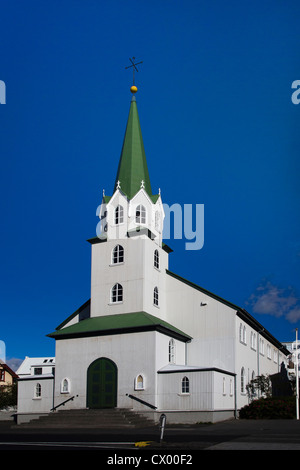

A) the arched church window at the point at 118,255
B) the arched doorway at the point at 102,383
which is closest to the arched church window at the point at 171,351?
the arched doorway at the point at 102,383

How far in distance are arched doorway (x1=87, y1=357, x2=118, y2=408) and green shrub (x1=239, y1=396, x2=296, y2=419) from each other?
29.4ft

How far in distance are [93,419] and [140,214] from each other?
15.0 metres

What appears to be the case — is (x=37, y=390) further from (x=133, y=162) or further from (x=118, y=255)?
(x=133, y=162)

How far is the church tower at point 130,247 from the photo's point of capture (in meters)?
38.1

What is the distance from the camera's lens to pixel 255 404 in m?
36.6

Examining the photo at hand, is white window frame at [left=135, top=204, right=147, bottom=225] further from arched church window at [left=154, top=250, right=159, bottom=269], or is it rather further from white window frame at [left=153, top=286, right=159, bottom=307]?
white window frame at [left=153, top=286, right=159, bottom=307]

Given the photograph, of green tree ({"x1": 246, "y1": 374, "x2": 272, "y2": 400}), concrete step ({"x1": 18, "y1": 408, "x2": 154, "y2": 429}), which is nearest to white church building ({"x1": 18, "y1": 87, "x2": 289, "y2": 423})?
green tree ({"x1": 246, "y1": 374, "x2": 272, "y2": 400})

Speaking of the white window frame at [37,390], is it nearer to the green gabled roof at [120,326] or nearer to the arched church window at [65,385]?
the arched church window at [65,385]

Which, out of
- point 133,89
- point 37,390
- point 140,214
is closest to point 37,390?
point 37,390

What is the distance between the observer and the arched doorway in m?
34.7

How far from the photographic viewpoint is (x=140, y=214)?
132ft
